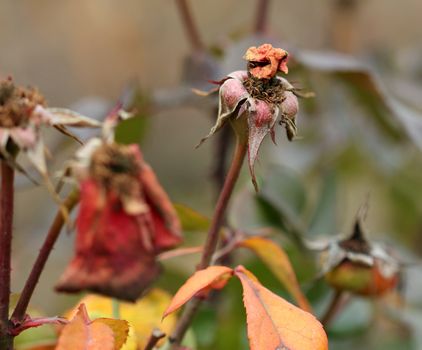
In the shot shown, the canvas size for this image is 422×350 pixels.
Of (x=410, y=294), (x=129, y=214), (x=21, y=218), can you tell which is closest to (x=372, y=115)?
(x=410, y=294)

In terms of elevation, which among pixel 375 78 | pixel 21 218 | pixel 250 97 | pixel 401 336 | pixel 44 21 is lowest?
pixel 21 218

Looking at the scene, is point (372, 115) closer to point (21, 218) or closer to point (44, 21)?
point (21, 218)

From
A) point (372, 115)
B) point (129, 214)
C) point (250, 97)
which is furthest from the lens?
point (372, 115)

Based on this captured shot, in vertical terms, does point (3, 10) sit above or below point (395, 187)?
above

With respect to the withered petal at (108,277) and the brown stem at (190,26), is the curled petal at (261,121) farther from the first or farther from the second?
the brown stem at (190,26)

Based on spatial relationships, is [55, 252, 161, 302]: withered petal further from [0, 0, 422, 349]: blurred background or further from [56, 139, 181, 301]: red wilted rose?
[0, 0, 422, 349]: blurred background

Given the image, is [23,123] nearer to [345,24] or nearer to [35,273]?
[35,273]
